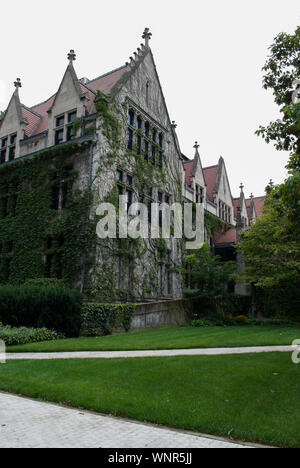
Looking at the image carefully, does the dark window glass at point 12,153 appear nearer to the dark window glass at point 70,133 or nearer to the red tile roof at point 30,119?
the red tile roof at point 30,119

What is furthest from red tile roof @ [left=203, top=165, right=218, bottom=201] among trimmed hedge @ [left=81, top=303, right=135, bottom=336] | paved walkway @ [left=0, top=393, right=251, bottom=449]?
paved walkway @ [left=0, top=393, right=251, bottom=449]

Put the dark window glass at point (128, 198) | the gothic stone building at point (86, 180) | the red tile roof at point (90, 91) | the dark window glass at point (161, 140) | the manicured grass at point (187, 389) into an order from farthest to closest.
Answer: the dark window glass at point (161, 140) < the red tile roof at point (90, 91) < the dark window glass at point (128, 198) < the gothic stone building at point (86, 180) < the manicured grass at point (187, 389)

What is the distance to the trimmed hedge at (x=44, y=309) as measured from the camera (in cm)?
1620

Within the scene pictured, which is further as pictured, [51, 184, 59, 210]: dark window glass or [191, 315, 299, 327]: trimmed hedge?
[191, 315, 299, 327]: trimmed hedge

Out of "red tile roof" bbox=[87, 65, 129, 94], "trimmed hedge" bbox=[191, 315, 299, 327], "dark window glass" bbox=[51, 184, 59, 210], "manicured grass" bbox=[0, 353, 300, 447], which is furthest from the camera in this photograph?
"red tile roof" bbox=[87, 65, 129, 94]

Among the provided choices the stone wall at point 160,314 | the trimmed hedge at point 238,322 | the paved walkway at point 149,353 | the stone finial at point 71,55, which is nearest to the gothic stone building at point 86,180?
the stone finial at point 71,55

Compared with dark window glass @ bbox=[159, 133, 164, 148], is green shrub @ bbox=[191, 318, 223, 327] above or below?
below

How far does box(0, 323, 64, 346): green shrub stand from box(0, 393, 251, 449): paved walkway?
842 centimetres

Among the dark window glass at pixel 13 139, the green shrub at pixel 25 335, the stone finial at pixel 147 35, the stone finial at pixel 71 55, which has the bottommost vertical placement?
the green shrub at pixel 25 335

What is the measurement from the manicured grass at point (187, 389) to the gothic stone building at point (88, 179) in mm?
10535

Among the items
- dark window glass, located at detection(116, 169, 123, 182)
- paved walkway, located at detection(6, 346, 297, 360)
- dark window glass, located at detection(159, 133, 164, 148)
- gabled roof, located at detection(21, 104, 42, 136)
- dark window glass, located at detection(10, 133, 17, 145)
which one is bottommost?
paved walkway, located at detection(6, 346, 297, 360)

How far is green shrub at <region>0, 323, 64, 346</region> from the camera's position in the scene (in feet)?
46.4

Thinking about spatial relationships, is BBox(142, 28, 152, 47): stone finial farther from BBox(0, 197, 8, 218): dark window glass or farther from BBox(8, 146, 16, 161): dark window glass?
BBox(0, 197, 8, 218): dark window glass
